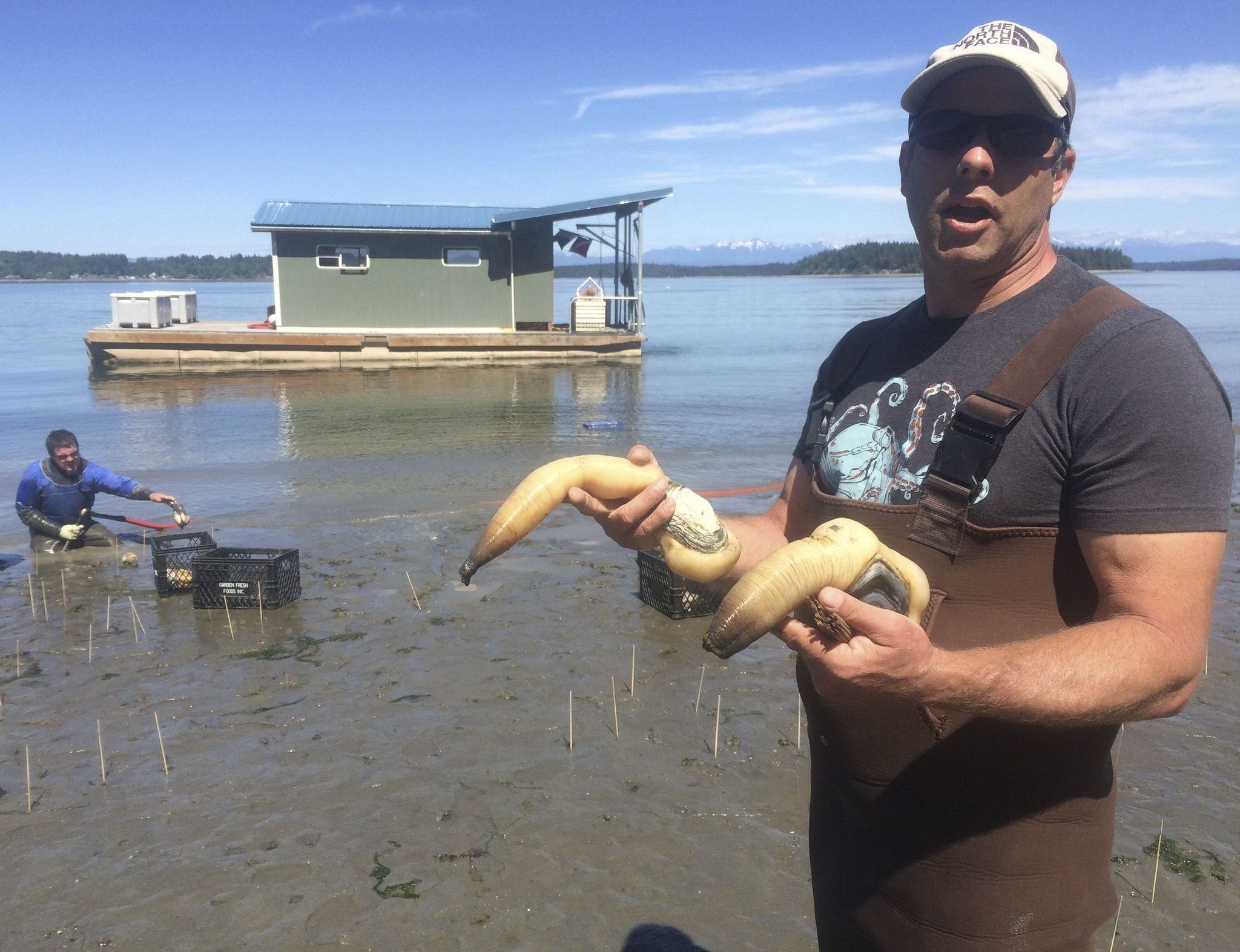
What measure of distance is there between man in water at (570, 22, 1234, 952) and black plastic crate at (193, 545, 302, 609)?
7.42 meters

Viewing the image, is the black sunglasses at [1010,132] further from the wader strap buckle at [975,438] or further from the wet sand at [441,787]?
the wet sand at [441,787]

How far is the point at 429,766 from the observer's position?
617 cm

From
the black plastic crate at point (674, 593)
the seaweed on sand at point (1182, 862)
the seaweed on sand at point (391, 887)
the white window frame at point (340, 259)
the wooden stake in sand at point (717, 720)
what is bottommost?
the seaweed on sand at point (1182, 862)

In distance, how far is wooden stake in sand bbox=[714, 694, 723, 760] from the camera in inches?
250

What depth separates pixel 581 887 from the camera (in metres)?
4.98

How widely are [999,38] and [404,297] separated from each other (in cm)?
3446

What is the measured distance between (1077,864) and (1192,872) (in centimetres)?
355

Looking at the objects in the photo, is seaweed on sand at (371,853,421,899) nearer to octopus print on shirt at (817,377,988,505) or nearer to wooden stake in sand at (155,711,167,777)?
wooden stake in sand at (155,711,167,777)

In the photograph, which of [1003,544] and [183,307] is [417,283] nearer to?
[183,307]

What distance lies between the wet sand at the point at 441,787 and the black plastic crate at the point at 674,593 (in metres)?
0.15

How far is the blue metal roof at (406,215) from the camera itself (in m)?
33.5

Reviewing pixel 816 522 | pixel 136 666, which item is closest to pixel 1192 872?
pixel 816 522

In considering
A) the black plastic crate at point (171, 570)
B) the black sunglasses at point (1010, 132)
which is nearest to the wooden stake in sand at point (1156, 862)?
the black sunglasses at point (1010, 132)

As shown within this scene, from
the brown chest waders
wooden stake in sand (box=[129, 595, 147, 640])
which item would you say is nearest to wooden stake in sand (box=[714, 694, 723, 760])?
the brown chest waders
